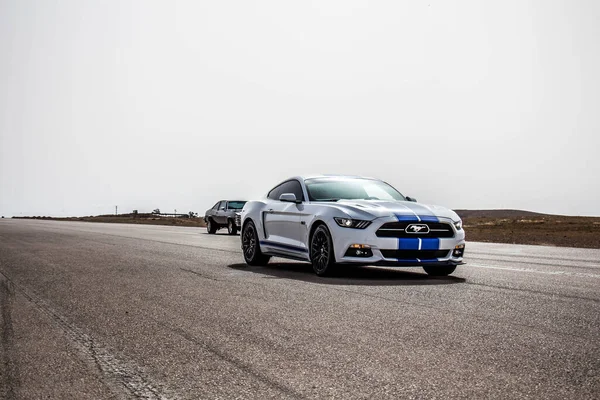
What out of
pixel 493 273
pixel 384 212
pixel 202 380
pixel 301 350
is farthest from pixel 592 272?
pixel 202 380

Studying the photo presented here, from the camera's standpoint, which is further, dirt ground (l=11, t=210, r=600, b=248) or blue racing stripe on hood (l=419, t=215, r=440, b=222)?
dirt ground (l=11, t=210, r=600, b=248)

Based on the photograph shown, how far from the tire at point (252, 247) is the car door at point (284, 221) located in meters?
0.41

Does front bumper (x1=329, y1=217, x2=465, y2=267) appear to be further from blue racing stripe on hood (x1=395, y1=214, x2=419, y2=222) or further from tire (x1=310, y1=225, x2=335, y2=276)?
tire (x1=310, y1=225, x2=335, y2=276)

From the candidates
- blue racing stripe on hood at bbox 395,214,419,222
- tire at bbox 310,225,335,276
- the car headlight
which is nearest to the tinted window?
tire at bbox 310,225,335,276

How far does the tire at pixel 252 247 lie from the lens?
45.8ft

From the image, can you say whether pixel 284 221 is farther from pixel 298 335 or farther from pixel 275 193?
pixel 298 335

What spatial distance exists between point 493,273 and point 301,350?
7147mm

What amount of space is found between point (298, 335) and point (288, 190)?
7398mm

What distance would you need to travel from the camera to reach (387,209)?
1154cm

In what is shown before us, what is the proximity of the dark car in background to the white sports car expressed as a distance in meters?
19.4

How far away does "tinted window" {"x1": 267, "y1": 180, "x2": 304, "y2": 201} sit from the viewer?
13.3 metres

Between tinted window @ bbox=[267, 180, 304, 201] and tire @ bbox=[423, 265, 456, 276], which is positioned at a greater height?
tinted window @ bbox=[267, 180, 304, 201]

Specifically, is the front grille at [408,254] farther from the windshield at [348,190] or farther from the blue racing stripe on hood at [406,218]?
the windshield at [348,190]

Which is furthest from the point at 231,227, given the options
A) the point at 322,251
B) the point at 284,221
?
the point at 322,251
